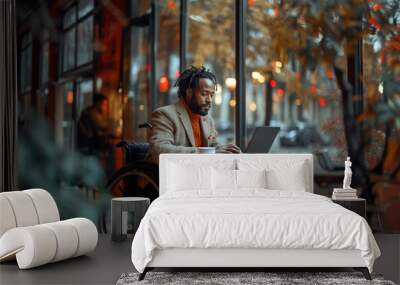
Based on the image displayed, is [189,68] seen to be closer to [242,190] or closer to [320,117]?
[320,117]

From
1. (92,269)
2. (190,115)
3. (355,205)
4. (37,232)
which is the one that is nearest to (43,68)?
(190,115)

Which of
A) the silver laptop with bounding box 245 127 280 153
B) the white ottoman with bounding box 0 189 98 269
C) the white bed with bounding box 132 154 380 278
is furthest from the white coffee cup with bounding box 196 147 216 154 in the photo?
the white bed with bounding box 132 154 380 278

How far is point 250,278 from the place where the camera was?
4.86m

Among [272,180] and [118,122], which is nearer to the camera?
[272,180]

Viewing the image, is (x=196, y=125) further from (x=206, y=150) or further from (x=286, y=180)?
(x=286, y=180)

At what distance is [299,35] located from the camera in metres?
7.53

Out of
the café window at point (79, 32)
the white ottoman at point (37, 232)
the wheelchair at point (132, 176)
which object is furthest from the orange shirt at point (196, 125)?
the white ottoman at point (37, 232)

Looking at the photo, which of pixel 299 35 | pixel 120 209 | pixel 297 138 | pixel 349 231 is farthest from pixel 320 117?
pixel 349 231

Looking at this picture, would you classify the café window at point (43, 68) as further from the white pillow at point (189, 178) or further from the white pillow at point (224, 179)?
the white pillow at point (224, 179)

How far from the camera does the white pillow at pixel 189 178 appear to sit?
658 centimetres

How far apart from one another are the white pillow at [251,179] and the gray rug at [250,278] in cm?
145

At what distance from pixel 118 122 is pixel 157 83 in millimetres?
615

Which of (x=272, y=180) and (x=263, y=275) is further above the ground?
(x=272, y=180)

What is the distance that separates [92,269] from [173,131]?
Result: 258 centimetres
